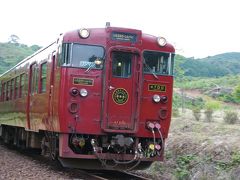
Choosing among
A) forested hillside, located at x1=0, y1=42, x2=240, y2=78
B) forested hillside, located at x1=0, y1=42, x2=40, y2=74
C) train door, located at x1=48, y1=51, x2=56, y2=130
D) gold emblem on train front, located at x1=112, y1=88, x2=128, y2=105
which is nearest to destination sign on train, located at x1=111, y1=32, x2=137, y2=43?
gold emblem on train front, located at x1=112, y1=88, x2=128, y2=105

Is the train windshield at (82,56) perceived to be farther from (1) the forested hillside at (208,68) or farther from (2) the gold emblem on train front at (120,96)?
(1) the forested hillside at (208,68)

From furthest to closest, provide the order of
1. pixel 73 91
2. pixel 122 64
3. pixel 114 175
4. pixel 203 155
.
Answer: pixel 203 155 < pixel 114 175 < pixel 122 64 < pixel 73 91

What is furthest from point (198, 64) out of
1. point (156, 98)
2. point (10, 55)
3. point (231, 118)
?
point (156, 98)

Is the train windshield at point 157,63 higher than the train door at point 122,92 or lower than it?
higher

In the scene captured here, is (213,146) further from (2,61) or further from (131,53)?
(2,61)

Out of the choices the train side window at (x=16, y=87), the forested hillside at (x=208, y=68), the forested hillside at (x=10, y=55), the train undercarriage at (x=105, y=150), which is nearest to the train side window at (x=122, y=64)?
the train undercarriage at (x=105, y=150)

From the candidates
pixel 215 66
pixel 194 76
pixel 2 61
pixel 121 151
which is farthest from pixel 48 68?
pixel 2 61

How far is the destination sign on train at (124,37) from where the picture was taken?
447 inches

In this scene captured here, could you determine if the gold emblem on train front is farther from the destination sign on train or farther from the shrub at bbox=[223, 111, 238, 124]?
the shrub at bbox=[223, 111, 238, 124]

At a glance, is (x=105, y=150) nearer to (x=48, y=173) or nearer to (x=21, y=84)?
(x=48, y=173)

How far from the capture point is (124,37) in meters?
11.4

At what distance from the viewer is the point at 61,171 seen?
12414 mm

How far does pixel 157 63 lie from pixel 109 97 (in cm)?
142

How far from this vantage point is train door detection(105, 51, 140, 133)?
11164 millimetres
